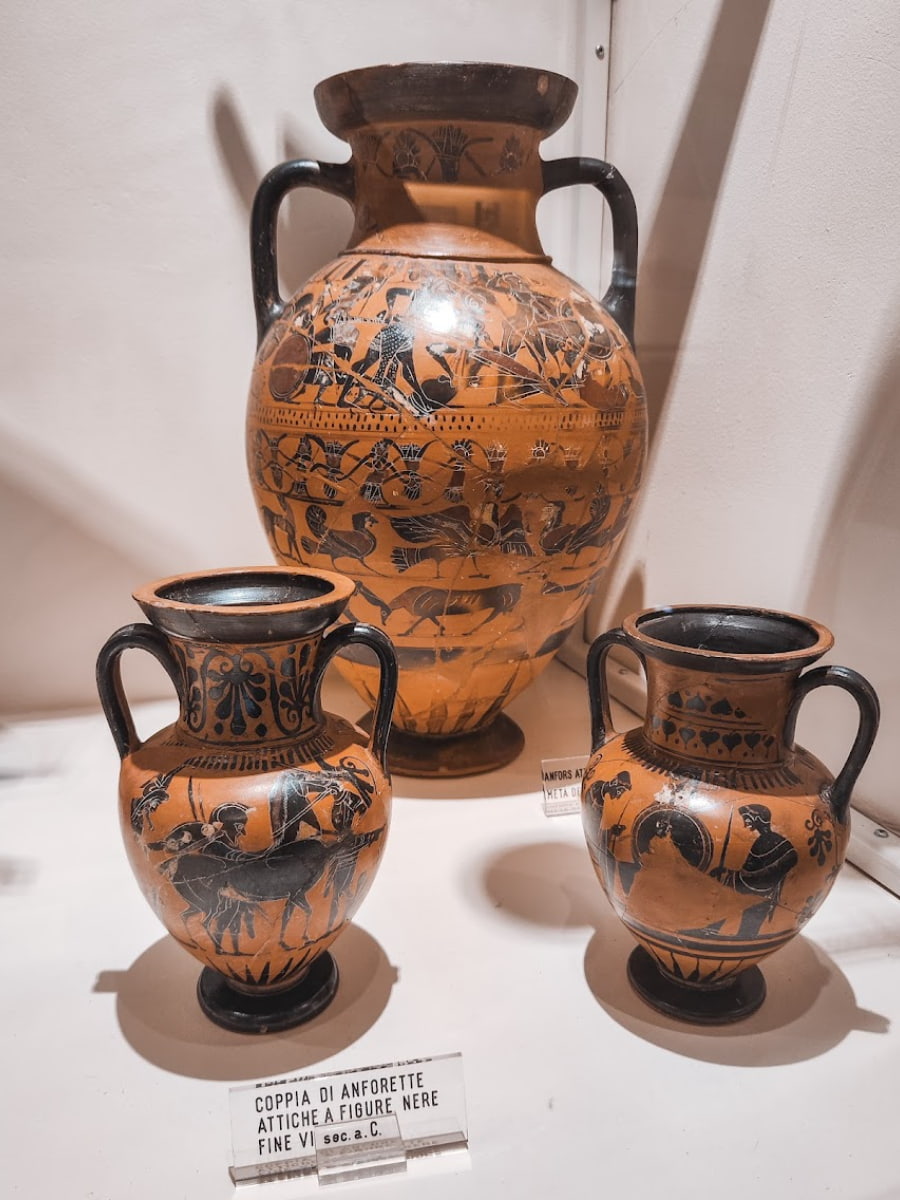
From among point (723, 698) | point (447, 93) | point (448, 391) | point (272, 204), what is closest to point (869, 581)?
point (723, 698)

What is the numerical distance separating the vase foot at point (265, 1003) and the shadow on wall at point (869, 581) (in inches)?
25.2

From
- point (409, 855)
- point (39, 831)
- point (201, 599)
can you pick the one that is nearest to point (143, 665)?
point (39, 831)

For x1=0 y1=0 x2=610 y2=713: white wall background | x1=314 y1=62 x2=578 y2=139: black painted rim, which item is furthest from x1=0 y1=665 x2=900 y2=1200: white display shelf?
x1=314 y1=62 x2=578 y2=139: black painted rim

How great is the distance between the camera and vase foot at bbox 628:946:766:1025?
2.85 ft

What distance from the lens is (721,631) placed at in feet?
2.99

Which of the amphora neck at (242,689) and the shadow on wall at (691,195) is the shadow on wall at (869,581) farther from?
the amphora neck at (242,689)

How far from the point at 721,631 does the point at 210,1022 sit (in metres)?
0.56

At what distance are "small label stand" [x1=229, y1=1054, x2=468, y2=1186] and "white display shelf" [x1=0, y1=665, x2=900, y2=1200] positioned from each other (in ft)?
0.05

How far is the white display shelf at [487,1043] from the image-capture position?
0.72m

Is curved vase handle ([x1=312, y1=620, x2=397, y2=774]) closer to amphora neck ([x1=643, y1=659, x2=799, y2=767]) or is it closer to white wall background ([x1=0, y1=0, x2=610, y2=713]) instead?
amphora neck ([x1=643, y1=659, x2=799, y2=767])

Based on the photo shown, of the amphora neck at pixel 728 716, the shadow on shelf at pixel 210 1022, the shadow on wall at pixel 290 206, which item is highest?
the shadow on wall at pixel 290 206

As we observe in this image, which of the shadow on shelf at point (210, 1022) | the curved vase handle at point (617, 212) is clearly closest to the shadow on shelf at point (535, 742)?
the shadow on shelf at point (210, 1022)

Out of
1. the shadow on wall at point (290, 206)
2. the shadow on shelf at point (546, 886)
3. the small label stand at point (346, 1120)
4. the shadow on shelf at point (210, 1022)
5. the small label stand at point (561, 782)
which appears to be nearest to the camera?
the small label stand at point (346, 1120)

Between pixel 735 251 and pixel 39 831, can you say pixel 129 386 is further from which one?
pixel 735 251
